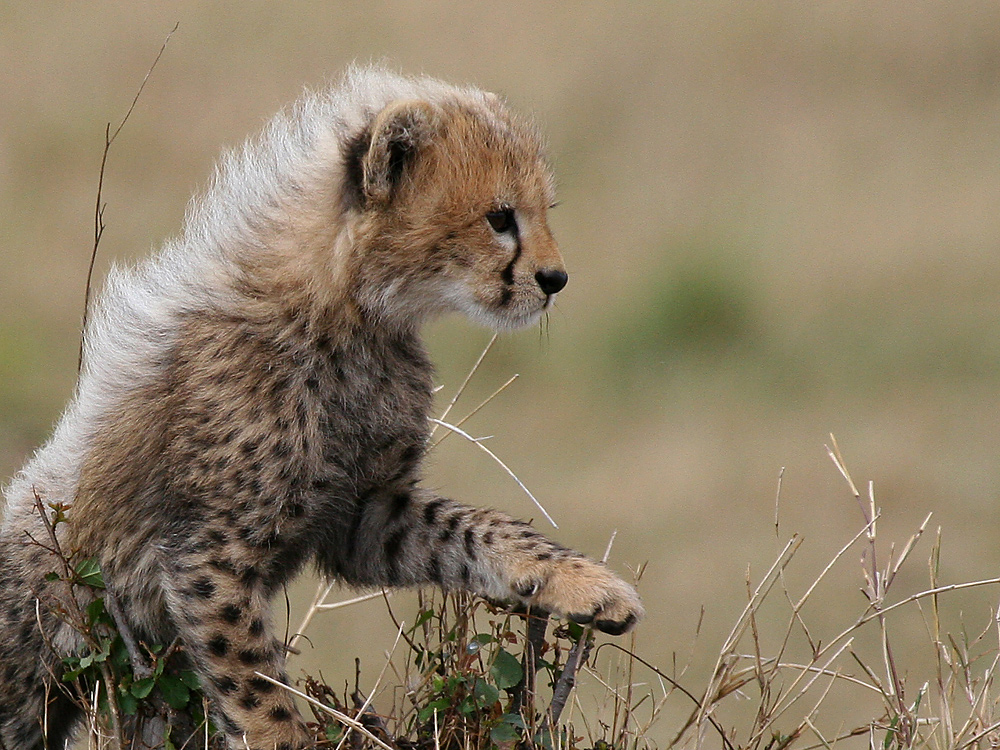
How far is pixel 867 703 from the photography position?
21.0 feet

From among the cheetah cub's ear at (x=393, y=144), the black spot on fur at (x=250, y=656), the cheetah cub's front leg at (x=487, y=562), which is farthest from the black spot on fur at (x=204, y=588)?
the cheetah cub's ear at (x=393, y=144)

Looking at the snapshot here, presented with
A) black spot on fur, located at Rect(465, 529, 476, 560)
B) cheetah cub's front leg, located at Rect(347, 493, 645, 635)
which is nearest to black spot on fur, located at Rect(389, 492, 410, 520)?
cheetah cub's front leg, located at Rect(347, 493, 645, 635)

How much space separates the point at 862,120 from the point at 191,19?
4053mm

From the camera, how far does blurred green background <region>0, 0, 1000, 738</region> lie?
24.9 ft

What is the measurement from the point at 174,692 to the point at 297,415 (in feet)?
1.86

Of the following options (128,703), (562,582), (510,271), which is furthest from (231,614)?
(510,271)

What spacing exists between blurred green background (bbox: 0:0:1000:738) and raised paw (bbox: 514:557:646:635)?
3.58 metres

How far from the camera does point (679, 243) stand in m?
9.03

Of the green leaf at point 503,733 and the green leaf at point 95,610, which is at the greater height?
the green leaf at point 95,610

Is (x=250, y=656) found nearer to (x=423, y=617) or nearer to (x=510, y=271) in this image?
(x=423, y=617)

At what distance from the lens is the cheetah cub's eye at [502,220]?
3.23 meters

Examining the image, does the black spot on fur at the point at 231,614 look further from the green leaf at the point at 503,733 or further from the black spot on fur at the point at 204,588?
the green leaf at the point at 503,733

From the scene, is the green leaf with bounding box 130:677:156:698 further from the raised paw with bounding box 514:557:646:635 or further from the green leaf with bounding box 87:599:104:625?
the raised paw with bounding box 514:557:646:635

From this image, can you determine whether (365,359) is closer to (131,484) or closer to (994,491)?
(131,484)
